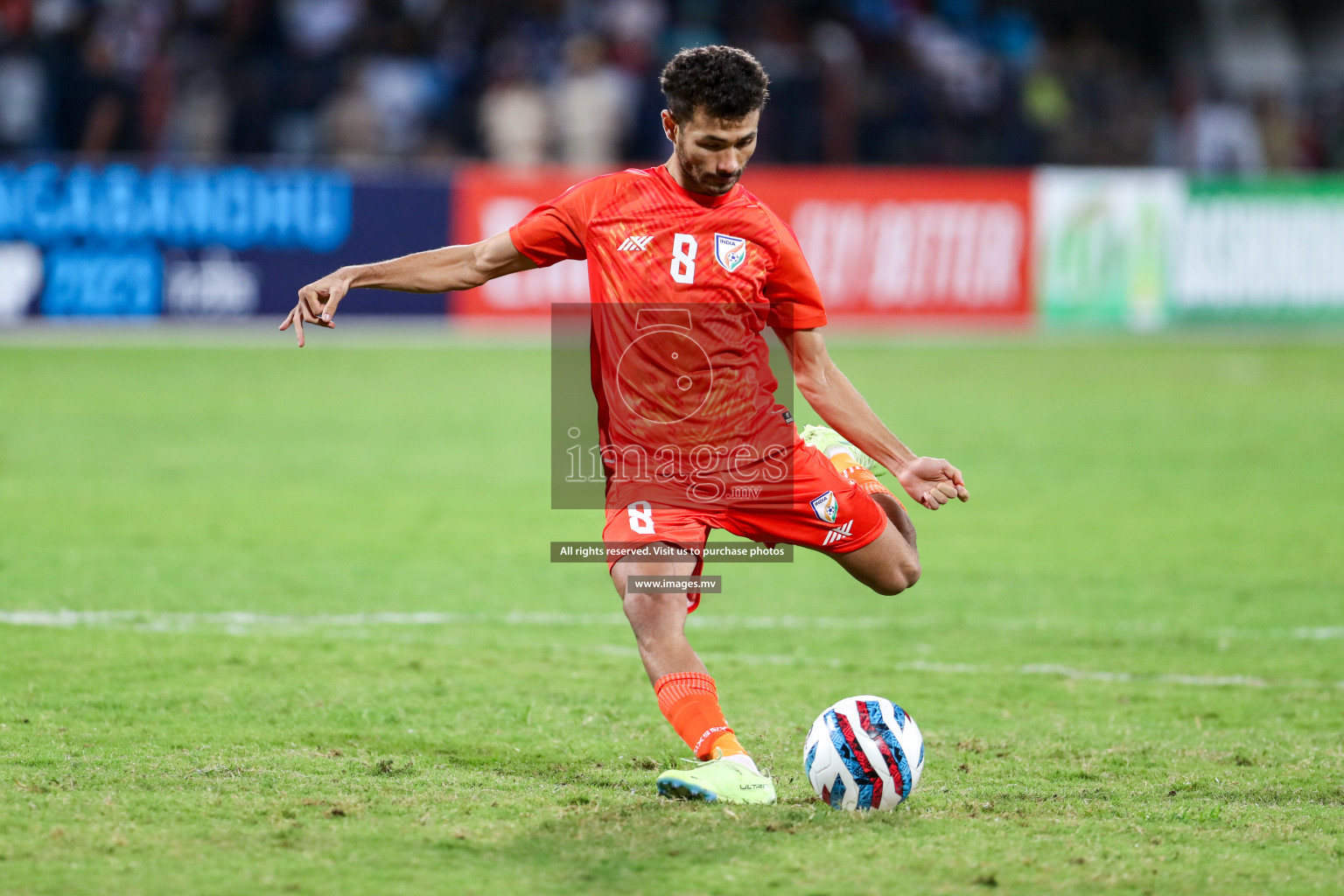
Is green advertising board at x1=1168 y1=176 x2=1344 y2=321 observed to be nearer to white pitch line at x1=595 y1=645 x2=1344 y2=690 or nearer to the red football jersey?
white pitch line at x1=595 y1=645 x2=1344 y2=690

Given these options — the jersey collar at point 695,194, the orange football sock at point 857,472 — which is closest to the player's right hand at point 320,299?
the jersey collar at point 695,194

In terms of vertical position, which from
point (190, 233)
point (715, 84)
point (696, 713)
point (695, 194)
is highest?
point (190, 233)

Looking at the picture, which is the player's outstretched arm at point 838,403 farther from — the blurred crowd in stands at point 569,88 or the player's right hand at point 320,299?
the blurred crowd in stands at point 569,88

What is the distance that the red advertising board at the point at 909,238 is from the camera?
68.3 ft

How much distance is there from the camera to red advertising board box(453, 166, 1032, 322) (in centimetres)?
2083

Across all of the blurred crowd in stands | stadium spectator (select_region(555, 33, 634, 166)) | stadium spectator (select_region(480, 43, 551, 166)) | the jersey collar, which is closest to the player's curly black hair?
the jersey collar

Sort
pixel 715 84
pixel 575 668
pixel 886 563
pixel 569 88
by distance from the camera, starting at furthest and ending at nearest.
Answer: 1. pixel 569 88
2. pixel 575 668
3. pixel 886 563
4. pixel 715 84

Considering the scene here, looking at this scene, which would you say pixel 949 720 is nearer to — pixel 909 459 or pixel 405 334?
pixel 909 459

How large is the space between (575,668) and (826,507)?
211 cm

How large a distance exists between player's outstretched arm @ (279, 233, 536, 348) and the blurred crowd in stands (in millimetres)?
15162

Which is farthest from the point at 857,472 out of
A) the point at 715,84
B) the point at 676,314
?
the point at 715,84

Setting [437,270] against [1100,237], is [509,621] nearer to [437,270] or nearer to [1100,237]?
[437,270]

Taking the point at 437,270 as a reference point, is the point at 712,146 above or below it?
above

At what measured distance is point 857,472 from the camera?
5.51m
